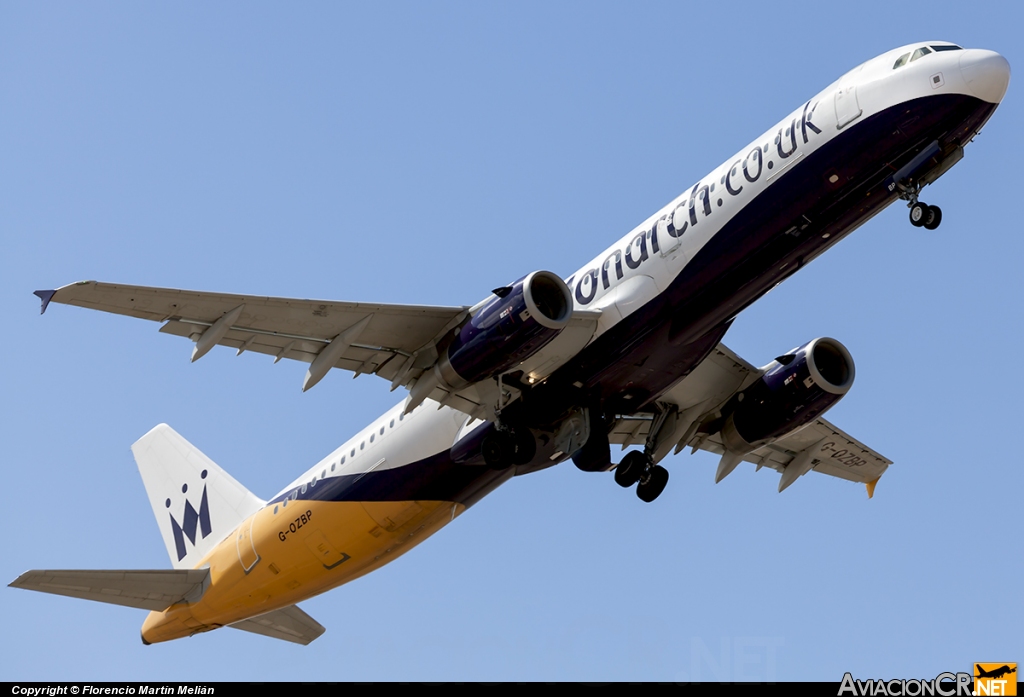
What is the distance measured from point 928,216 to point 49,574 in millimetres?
18925

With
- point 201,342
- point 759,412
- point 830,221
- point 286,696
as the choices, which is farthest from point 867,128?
point 286,696

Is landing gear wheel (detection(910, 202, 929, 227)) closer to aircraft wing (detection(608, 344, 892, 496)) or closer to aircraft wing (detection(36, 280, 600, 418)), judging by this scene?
aircraft wing (detection(36, 280, 600, 418))

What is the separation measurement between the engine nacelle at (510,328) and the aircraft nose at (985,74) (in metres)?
7.61

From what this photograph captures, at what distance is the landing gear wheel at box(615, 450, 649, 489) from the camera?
2662 cm

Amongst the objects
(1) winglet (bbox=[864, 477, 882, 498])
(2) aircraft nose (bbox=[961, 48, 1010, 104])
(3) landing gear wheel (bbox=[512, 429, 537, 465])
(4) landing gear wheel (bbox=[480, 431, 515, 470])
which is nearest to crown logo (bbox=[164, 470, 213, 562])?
(4) landing gear wheel (bbox=[480, 431, 515, 470])

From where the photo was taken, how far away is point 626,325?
22516mm

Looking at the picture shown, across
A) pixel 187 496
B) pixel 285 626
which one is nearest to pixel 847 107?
pixel 285 626

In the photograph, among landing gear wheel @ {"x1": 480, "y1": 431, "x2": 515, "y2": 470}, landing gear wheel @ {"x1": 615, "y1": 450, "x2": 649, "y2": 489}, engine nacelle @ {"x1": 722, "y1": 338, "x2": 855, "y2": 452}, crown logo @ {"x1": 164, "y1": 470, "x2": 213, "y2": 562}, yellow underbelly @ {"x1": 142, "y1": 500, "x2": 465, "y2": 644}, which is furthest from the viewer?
crown logo @ {"x1": 164, "y1": 470, "x2": 213, "y2": 562}

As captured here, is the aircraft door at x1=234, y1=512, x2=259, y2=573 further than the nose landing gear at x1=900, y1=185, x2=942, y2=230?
Yes

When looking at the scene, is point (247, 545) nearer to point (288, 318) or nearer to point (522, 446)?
point (288, 318)

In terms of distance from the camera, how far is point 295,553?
2698cm

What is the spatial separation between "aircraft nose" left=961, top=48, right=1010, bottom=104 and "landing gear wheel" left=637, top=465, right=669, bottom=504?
10796 millimetres

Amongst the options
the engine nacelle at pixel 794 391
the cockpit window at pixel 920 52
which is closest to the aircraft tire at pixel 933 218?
the cockpit window at pixel 920 52

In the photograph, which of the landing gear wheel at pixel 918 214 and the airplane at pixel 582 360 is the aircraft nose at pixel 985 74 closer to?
the airplane at pixel 582 360
